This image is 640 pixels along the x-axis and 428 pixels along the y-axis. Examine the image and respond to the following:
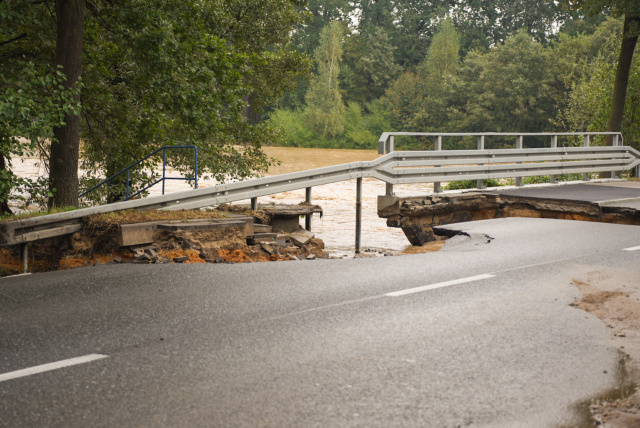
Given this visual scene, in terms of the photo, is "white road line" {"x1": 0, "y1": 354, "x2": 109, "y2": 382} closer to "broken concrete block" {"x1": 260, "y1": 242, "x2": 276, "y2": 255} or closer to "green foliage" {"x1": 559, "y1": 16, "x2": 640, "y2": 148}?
"broken concrete block" {"x1": 260, "y1": 242, "x2": 276, "y2": 255}

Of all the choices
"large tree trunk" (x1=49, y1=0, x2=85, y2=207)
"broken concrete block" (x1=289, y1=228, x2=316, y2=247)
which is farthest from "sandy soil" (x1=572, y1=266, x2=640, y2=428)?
"large tree trunk" (x1=49, y1=0, x2=85, y2=207)

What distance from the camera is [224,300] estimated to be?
22.5 ft

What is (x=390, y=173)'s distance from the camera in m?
13.5

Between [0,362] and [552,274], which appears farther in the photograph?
[552,274]

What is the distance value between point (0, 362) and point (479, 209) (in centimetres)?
1138

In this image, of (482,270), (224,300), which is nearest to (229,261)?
(224,300)

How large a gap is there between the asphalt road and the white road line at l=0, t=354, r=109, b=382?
0.02 metres

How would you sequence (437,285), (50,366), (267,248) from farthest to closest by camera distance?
(267,248)
(437,285)
(50,366)

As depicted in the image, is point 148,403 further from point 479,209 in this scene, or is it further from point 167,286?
point 479,209

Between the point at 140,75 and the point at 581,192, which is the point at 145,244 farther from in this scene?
the point at 581,192

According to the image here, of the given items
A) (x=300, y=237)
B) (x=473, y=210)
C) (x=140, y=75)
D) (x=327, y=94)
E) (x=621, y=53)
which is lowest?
(x=300, y=237)

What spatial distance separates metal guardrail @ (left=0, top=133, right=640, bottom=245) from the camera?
8.86 m

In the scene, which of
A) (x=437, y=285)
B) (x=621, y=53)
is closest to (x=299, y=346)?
(x=437, y=285)

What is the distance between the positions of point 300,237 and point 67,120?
4.62m
